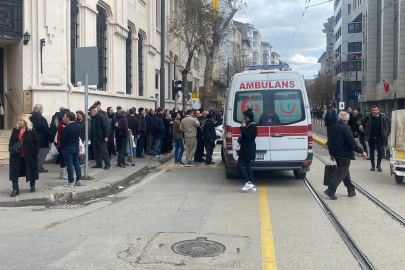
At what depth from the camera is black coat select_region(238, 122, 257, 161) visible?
8.84 meters

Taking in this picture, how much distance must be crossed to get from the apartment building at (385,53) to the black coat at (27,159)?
24.8 metres

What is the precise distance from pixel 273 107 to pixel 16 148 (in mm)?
5569

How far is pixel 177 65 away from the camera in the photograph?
1262 inches

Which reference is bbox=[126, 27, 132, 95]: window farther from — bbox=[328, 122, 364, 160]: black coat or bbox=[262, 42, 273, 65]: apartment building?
bbox=[262, 42, 273, 65]: apartment building

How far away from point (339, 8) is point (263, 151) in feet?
244

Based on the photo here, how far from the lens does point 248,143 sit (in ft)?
29.5

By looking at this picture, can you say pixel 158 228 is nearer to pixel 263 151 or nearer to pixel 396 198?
pixel 263 151

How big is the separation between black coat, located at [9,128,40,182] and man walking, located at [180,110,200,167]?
5471mm

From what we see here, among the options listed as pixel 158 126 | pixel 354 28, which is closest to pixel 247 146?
pixel 158 126

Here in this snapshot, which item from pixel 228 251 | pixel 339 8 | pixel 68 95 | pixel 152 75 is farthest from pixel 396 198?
pixel 339 8

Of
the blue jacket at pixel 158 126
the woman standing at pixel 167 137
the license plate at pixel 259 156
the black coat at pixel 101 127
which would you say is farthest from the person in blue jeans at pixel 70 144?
the woman standing at pixel 167 137

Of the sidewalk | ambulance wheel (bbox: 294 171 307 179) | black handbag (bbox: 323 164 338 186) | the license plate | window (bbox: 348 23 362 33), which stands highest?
window (bbox: 348 23 362 33)

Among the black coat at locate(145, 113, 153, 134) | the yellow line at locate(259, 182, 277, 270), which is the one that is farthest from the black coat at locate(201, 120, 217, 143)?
the yellow line at locate(259, 182, 277, 270)

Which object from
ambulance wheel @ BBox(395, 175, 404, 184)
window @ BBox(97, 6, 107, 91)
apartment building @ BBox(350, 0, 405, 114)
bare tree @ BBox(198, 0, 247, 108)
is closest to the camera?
ambulance wheel @ BBox(395, 175, 404, 184)
